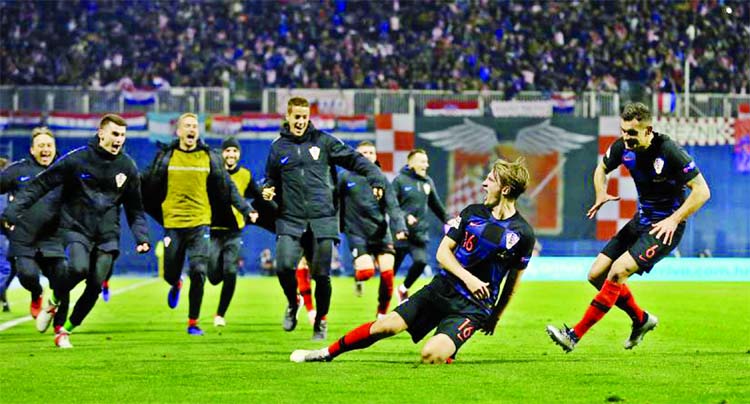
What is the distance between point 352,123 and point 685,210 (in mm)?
24947

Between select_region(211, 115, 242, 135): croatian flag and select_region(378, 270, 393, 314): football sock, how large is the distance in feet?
64.2

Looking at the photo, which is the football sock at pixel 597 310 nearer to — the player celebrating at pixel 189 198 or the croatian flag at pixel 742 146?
the player celebrating at pixel 189 198

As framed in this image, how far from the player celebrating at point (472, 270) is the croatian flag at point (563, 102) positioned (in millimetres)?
26431

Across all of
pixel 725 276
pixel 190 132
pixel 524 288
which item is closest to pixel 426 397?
pixel 190 132

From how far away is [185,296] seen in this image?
75.6 ft

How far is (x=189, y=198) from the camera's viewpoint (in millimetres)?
14172

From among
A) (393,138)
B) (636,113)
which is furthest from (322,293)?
(393,138)

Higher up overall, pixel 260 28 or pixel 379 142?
pixel 260 28

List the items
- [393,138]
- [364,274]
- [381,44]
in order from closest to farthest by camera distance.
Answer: [364,274] → [393,138] → [381,44]

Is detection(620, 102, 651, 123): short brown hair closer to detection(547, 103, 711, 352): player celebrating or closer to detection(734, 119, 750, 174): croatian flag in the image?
detection(547, 103, 711, 352): player celebrating

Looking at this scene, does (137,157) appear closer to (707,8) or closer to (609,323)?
(707,8)

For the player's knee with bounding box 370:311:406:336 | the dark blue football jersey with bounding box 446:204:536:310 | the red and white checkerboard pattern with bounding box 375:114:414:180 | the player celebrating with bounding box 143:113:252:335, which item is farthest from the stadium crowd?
the player's knee with bounding box 370:311:406:336

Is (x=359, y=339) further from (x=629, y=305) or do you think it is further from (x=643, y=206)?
(x=643, y=206)

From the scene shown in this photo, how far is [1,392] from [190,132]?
587cm
